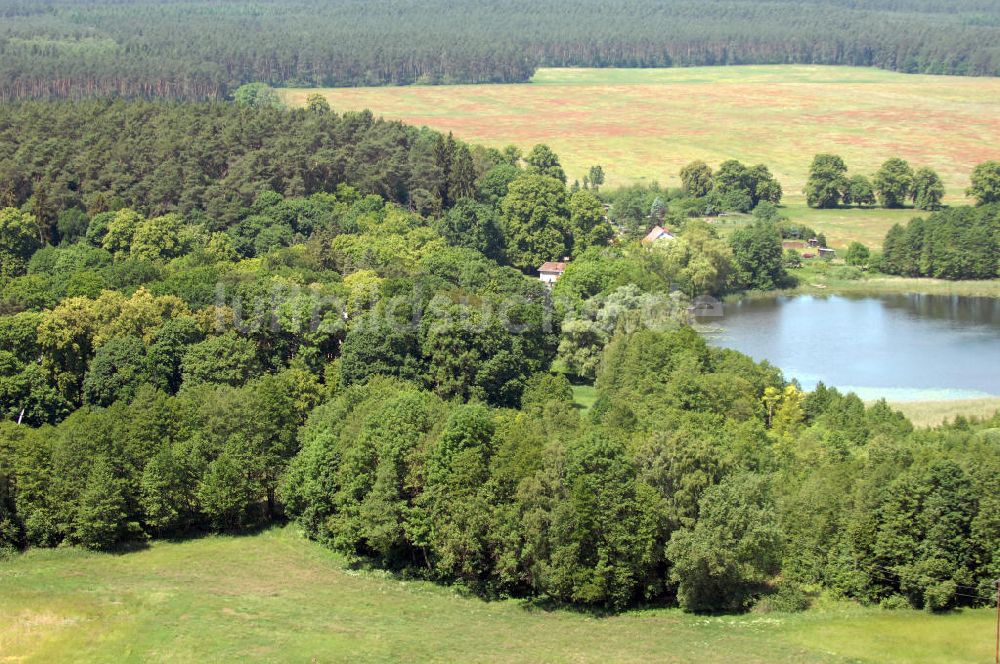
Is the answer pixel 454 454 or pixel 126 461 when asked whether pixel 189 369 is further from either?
pixel 454 454

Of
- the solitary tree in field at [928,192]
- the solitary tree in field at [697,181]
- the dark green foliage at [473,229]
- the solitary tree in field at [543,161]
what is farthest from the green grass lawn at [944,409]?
the solitary tree in field at [543,161]

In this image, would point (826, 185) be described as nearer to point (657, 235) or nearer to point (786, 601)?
point (657, 235)

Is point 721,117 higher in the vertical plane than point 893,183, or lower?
higher

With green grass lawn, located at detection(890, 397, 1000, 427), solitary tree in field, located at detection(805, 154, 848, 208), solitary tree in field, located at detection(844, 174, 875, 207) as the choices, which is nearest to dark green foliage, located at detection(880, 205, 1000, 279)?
solitary tree in field, located at detection(844, 174, 875, 207)

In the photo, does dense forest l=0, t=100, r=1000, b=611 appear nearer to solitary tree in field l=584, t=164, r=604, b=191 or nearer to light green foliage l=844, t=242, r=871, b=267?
light green foliage l=844, t=242, r=871, b=267

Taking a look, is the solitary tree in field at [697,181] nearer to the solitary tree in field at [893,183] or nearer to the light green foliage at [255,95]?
the solitary tree in field at [893,183]

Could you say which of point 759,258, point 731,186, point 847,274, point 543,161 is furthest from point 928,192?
point 543,161

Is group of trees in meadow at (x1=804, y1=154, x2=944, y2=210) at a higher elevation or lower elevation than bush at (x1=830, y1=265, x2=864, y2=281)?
higher
